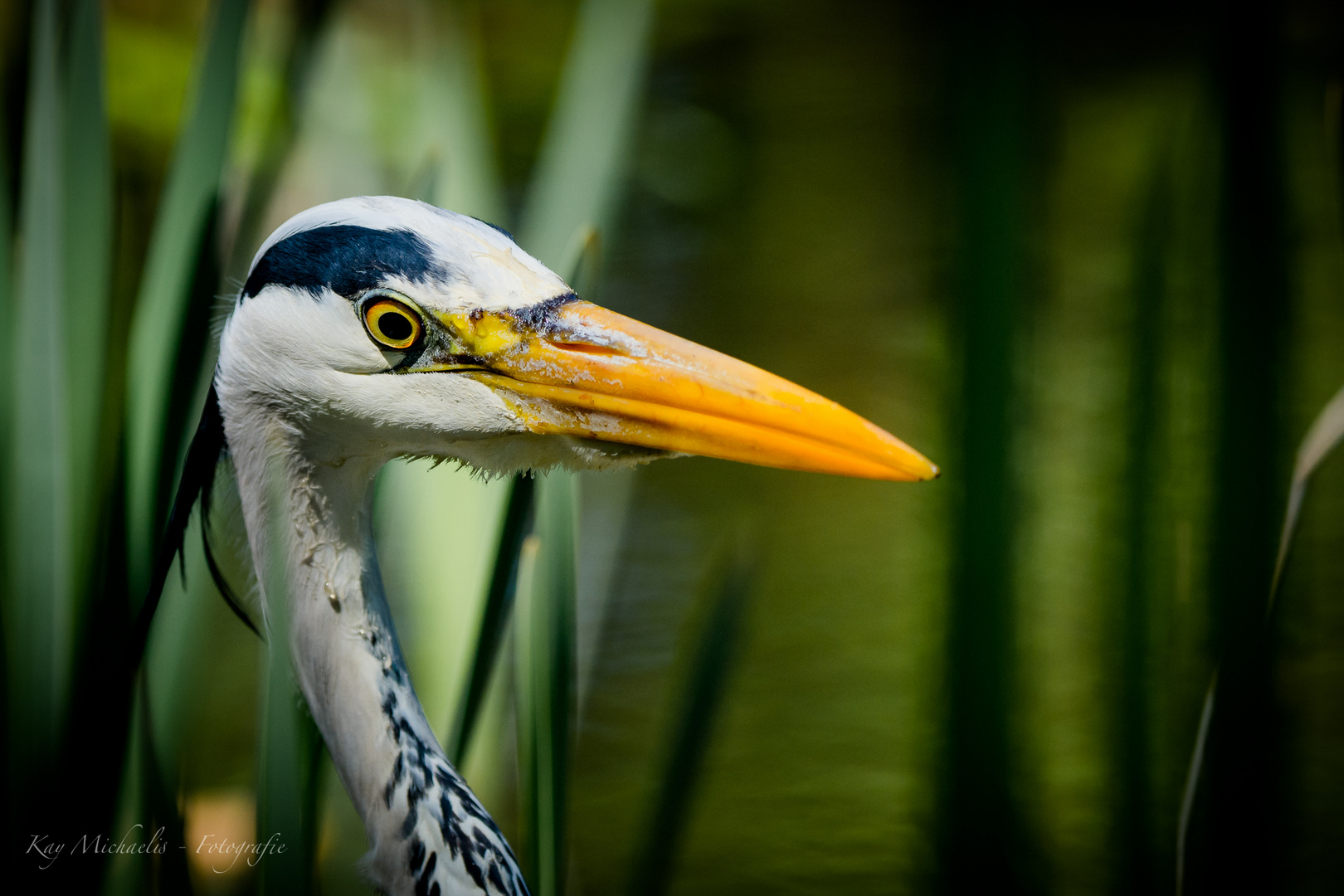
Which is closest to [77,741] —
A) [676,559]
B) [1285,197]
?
[1285,197]

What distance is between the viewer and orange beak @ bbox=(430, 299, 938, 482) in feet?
2.35

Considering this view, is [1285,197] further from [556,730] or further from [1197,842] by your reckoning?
[556,730]

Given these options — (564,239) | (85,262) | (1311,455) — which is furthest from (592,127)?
(1311,455)

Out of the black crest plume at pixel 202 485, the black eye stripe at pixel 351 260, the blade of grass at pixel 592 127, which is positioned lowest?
the black crest plume at pixel 202 485

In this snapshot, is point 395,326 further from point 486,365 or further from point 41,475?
point 41,475

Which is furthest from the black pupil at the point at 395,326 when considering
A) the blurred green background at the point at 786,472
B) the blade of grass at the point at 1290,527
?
the blade of grass at the point at 1290,527

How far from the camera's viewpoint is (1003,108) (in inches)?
19.3

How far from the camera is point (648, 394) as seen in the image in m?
0.73

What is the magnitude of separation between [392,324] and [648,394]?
0.20m

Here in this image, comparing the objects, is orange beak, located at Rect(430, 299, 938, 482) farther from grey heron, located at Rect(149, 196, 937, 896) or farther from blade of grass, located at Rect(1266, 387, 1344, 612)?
blade of grass, located at Rect(1266, 387, 1344, 612)

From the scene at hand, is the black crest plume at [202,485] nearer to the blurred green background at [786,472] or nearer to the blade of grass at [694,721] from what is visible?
the blurred green background at [786,472]

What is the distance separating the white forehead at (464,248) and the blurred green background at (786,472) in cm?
18

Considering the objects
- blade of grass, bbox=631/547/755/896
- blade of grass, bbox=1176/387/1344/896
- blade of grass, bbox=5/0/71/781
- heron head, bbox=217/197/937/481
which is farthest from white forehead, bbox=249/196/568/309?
blade of grass, bbox=1176/387/1344/896

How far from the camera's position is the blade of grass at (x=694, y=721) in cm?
95
